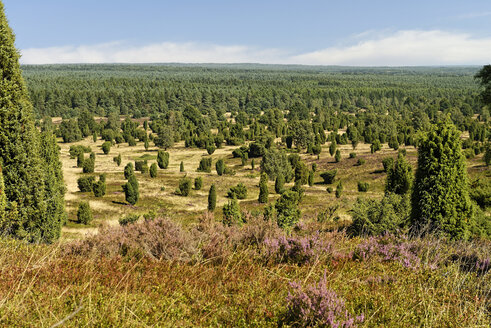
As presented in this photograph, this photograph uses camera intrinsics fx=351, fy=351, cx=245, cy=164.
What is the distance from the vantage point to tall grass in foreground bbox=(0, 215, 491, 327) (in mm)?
3732

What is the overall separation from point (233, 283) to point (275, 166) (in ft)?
195

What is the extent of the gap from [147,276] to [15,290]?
1513 millimetres

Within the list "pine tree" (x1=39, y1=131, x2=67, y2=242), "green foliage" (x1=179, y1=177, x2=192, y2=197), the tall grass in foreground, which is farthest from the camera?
"green foliage" (x1=179, y1=177, x2=192, y2=197)

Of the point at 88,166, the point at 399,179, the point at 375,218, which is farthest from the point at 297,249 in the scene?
the point at 88,166

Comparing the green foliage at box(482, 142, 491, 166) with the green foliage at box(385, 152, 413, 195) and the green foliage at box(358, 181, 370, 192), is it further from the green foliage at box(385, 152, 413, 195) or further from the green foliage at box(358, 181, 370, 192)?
the green foliage at box(358, 181, 370, 192)

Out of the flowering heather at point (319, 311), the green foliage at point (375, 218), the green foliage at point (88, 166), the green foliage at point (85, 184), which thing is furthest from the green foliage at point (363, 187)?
the flowering heather at point (319, 311)

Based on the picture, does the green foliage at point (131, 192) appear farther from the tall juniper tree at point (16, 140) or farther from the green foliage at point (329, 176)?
the green foliage at point (329, 176)

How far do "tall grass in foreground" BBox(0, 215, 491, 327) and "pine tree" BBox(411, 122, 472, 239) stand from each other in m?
6.09

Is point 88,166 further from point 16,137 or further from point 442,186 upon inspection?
point 442,186

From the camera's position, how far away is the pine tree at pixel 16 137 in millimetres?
12672

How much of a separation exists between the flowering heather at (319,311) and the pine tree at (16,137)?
484 inches

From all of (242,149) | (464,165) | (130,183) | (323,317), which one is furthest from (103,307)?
(242,149)

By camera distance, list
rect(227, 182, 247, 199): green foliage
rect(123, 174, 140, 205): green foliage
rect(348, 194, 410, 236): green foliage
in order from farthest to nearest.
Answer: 1. rect(227, 182, 247, 199): green foliage
2. rect(123, 174, 140, 205): green foliage
3. rect(348, 194, 410, 236): green foliage

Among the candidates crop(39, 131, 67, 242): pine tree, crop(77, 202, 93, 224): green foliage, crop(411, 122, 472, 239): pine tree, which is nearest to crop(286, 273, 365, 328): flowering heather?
crop(411, 122, 472, 239): pine tree
